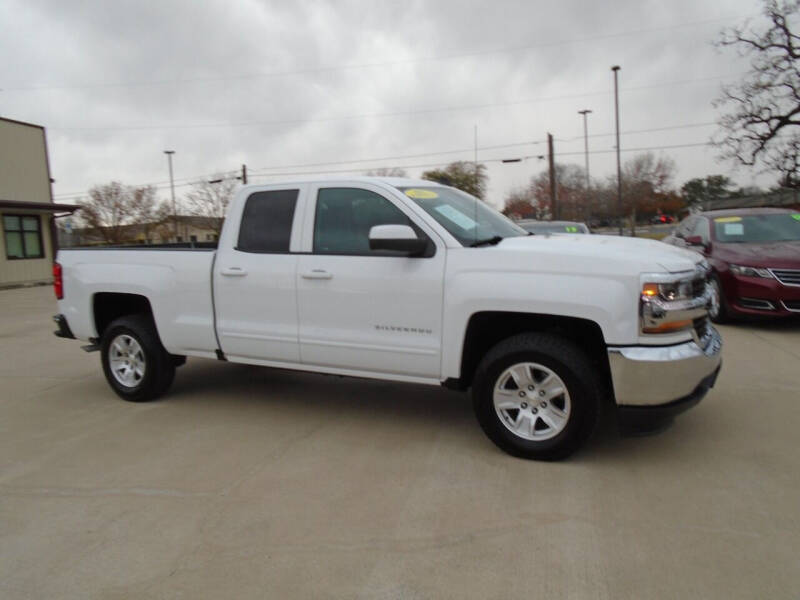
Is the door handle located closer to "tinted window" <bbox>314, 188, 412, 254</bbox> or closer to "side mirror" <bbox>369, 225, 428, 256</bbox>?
"tinted window" <bbox>314, 188, 412, 254</bbox>

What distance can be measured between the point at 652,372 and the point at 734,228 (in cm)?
650

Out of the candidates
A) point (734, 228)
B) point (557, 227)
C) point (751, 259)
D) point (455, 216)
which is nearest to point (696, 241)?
point (734, 228)

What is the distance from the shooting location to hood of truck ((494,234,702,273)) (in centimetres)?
343

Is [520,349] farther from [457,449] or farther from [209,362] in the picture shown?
[209,362]

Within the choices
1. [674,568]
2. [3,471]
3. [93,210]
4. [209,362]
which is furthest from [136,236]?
[674,568]

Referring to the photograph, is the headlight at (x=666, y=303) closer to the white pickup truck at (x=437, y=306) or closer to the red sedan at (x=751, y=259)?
the white pickup truck at (x=437, y=306)

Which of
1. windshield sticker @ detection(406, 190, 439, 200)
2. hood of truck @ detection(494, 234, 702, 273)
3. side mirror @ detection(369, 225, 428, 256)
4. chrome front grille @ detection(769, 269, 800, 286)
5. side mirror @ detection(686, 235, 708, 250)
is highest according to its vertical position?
windshield sticker @ detection(406, 190, 439, 200)

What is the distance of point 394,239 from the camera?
147 inches

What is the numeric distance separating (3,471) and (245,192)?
8.69 ft

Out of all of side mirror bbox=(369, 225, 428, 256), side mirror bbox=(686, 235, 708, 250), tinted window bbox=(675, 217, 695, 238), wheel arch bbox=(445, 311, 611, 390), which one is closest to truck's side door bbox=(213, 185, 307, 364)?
side mirror bbox=(369, 225, 428, 256)

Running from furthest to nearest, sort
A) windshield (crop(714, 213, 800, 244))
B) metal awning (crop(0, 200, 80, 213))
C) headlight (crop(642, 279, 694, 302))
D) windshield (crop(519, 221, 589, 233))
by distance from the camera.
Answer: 1. metal awning (crop(0, 200, 80, 213))
2. windshield (crop(519, 221, 589, 233))
3. windshield (crop(714, 213, 800, 244))
4. headlight (crop(642, 279, 694, 302))

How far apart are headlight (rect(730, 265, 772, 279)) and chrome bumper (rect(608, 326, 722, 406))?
4.96m

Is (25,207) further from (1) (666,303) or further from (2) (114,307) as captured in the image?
(1) (666,303)

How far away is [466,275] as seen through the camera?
12.4ft
